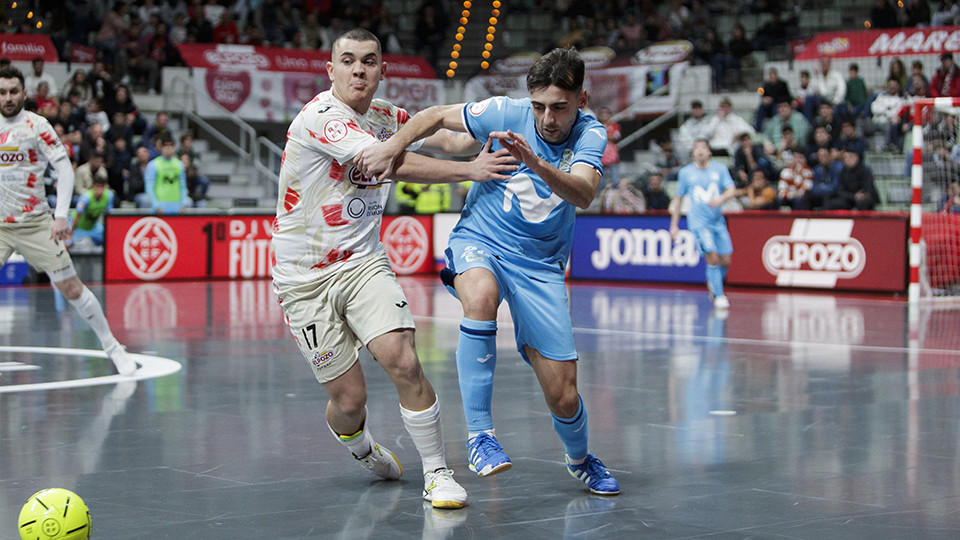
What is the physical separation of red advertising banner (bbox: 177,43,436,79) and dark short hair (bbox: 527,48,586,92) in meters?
20.4

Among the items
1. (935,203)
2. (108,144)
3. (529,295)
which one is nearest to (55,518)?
(529,295)

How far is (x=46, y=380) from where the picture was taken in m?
9.56

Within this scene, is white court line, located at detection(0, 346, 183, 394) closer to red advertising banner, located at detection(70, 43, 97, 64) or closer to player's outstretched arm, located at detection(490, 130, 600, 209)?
player's outstretched arm, located at detection(490, 130, 600, 209)

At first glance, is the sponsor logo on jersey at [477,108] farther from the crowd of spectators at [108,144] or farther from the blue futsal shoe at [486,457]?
the crowd of spectators at [108,144]

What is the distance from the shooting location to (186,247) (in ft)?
68.2

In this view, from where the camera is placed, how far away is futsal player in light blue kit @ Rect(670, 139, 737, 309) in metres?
16.4

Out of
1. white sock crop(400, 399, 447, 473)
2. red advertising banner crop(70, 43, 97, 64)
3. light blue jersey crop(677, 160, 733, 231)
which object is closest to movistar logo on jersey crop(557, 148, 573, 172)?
white sock crop(400, 399, 447, 473)

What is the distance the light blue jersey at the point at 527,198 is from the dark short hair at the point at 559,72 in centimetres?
34

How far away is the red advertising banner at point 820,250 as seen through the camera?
60.7 feet

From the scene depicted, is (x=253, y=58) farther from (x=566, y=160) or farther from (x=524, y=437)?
(x=566, y=160)

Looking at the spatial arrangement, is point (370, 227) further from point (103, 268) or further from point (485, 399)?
point (103, 268)

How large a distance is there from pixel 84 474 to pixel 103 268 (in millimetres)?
14433

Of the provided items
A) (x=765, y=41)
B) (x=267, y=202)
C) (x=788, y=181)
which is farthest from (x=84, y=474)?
(x=765, y=41)

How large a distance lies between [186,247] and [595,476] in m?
15.9
